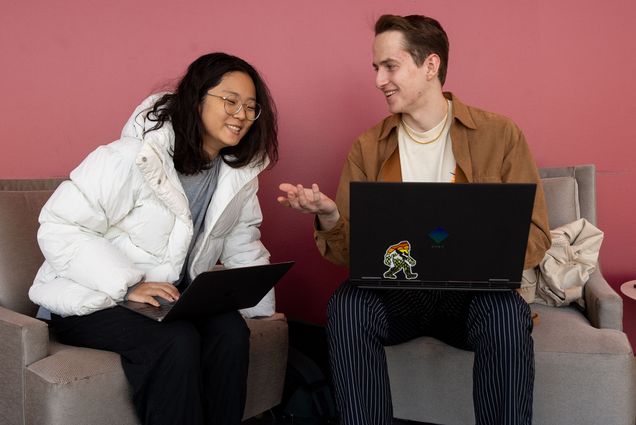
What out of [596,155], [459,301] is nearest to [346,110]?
[596,155]

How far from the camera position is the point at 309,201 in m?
1.66

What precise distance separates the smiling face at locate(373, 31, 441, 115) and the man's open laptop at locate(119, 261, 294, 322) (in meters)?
0.55

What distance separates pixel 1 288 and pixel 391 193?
43.9 inches

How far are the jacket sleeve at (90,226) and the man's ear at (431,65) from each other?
0.81m

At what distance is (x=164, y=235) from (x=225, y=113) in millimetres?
354

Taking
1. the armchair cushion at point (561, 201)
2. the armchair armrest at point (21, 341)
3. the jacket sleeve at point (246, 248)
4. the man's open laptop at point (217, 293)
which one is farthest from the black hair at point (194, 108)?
the armchair cushion at point (561, 201)

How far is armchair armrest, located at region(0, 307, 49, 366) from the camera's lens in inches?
65.3

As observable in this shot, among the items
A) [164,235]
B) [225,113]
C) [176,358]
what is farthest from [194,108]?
[176,358]

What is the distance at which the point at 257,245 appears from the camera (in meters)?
2.10

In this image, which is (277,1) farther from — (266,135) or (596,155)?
(596,155)

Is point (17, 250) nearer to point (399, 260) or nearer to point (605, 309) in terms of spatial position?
point (399, 260)

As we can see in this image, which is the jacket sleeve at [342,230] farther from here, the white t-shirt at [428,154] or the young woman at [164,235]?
the young woman at [164,235]

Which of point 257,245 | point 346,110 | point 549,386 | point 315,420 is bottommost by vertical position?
point 315,420

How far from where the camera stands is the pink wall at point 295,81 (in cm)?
245
